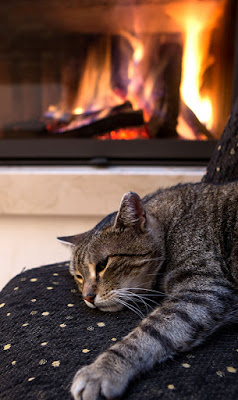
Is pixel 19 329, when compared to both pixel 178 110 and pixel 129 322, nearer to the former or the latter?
pixel 129 322

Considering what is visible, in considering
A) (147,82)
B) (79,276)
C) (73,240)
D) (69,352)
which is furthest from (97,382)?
(147,82)

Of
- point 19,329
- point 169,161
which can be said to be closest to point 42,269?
point 19,329

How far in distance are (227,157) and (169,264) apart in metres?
0.34

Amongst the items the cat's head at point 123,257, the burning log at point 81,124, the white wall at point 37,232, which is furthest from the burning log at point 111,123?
the cat's head at point 123,257

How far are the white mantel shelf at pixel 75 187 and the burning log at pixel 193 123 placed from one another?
8.6 inches

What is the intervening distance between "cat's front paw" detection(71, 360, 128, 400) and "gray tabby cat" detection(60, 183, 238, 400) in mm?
52

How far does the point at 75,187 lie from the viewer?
1.58 m

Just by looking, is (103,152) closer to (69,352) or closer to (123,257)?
(123,257)

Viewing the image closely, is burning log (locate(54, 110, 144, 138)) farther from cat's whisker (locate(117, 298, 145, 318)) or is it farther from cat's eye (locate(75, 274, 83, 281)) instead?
cat's whisker (locate(117, 298, 145, 318))

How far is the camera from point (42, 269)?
1021mm

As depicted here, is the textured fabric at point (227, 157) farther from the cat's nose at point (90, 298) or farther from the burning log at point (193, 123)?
the burning log at point (193, 123)

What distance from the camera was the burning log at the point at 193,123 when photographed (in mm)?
1728

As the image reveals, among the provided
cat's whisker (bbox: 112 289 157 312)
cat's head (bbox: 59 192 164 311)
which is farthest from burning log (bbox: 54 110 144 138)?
→ cat's whisker (bbox: 112 289 157 312)

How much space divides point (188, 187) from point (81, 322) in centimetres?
47
